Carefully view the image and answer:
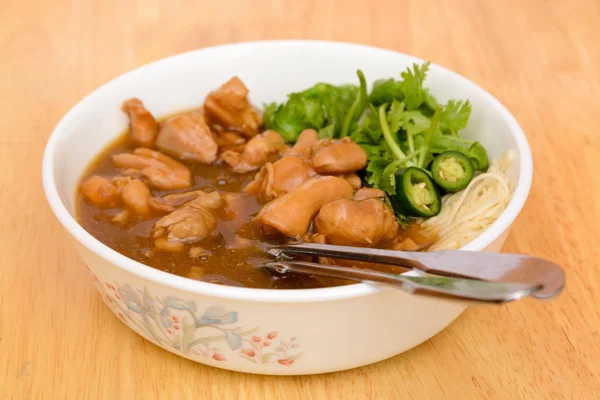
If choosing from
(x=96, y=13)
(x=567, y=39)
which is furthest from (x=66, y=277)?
(x=567, y=39)

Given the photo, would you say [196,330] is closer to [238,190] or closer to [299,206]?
[299,206]

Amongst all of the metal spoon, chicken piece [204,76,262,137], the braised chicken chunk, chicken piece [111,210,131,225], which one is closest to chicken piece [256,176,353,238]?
the braised chicken chunk

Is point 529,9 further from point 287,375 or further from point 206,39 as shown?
point 287,375

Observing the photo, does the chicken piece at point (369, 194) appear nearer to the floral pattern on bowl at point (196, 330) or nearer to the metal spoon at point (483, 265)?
the metal spoon at point (483, 265)

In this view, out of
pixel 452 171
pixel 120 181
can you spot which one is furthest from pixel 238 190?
pixel 452 171

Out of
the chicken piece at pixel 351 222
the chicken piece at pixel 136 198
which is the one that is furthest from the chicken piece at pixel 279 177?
the chicken piece at pixel 136 198

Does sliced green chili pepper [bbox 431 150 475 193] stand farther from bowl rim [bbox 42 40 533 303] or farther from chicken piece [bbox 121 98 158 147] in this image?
chicken piece [bbox 121 98 158 147]
